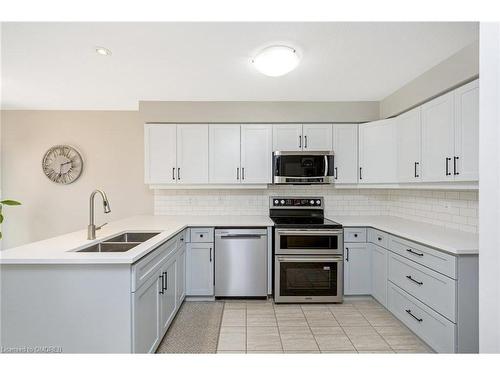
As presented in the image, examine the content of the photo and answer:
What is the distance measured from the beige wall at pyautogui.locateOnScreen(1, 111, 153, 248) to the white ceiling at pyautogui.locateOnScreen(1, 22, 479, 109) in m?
0.52

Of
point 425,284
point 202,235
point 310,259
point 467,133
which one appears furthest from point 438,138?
point 202,235

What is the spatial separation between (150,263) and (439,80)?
9.06 ft

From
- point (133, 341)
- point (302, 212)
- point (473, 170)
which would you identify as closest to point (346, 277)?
point (302, 212)

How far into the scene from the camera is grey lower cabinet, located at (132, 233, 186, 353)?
5.25 feet

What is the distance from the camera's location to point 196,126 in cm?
325

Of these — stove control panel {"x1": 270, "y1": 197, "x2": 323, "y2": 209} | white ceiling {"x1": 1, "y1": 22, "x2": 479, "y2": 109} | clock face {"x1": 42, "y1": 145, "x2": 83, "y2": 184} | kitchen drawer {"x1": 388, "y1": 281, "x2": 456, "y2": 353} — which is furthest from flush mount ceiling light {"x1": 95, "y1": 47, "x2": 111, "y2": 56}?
kitchen drawer {"x1": 388, "y1": 281, "x2": 456, "y2": 353}

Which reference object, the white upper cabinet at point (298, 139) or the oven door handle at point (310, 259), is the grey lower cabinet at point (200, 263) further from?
the white upper cabinet at point (298, 139)

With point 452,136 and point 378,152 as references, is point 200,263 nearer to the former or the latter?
point 378,152

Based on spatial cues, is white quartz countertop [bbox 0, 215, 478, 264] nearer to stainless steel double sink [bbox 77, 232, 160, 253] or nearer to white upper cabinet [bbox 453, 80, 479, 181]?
stainless steel double sink [bbox 77, 232, 160, 253]

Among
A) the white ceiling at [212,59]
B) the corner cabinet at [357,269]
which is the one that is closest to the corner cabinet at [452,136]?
the white ceiling at [212,59]

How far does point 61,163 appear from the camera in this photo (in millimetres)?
3656

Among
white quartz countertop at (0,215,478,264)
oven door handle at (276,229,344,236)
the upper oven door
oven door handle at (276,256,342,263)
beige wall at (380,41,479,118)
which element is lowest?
oven door handle at (276,256,342,263)

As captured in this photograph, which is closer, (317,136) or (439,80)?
(439,80)

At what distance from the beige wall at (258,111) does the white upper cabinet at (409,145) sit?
0.49 metres
